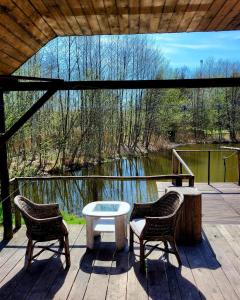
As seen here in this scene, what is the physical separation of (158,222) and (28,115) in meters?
2.01

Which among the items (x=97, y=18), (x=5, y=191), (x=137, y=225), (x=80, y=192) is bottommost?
(x=80, y=192)

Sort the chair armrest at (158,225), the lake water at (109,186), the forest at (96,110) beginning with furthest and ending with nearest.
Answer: the forest at (96,110) → the lake water at (109,186) → the chair armrest at (158,225)

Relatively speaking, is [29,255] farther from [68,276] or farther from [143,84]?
[143,84]

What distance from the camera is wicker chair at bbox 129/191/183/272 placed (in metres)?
3.33

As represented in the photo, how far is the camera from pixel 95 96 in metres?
16.5

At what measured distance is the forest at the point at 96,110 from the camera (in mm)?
13577

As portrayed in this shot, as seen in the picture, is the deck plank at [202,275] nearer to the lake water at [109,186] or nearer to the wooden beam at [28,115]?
the wooden beam at [28,115]

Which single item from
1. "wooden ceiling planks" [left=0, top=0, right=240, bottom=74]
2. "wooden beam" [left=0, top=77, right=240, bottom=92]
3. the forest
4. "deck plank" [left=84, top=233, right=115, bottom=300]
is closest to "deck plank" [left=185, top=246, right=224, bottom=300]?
"deck plank" [left=84, top=233, right=115, bottom=300]

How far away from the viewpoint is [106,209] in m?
4.00

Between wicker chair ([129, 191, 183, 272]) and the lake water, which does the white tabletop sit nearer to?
wicker chair ([129, 191, 183, 272])

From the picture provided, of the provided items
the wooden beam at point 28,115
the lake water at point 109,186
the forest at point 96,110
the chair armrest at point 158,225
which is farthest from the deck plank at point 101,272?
the forest at point 96,110

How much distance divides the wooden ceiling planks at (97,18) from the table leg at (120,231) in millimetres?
2285

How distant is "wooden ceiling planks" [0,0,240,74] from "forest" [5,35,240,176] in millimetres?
5833

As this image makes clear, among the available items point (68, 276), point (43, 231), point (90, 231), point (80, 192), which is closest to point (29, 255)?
point (43, 231)
